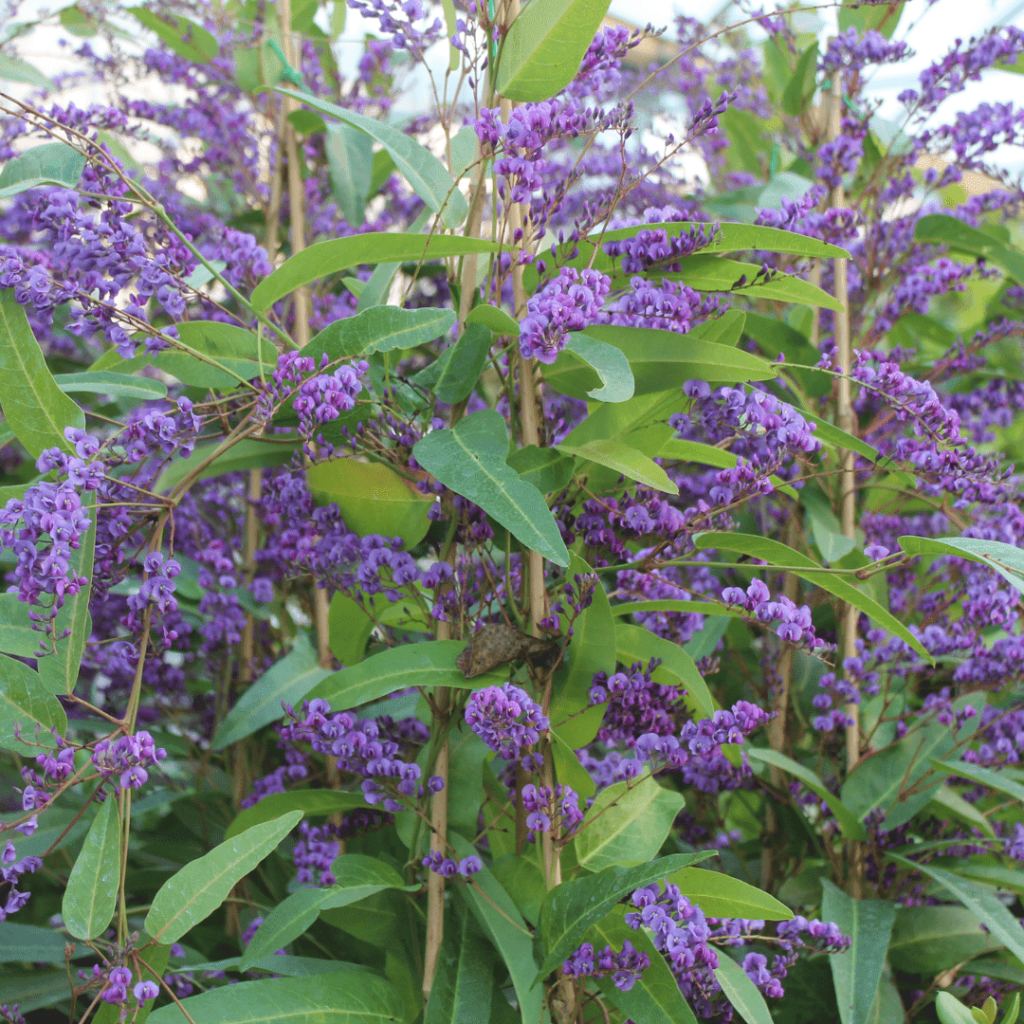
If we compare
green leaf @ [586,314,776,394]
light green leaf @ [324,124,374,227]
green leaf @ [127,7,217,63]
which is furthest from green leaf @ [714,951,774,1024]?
green leaf @ [127,7,217,63]

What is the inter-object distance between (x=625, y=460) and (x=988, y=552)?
0.76ft

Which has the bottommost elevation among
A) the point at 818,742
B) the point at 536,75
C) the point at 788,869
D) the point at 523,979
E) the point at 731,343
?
the point at 788,869

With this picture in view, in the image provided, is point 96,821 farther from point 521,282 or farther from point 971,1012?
point 971,1012

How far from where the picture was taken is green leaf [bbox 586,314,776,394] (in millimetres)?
598

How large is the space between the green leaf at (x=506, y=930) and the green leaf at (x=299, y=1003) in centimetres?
8

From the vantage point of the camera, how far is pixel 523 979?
56cm

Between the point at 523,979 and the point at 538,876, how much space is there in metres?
0.08

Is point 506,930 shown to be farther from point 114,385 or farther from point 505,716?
point 114,385

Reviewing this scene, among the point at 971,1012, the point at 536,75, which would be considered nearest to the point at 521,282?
the point at 536,75

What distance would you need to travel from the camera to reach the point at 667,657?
2.09 feet

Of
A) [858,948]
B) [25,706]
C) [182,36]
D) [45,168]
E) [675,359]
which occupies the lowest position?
[858,948]

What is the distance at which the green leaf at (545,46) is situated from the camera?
587 millimetres

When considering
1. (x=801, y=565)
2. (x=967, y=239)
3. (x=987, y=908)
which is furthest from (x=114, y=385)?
(x=967, y=239)

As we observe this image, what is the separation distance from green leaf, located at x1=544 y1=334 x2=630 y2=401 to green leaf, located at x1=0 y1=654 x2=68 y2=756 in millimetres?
396
